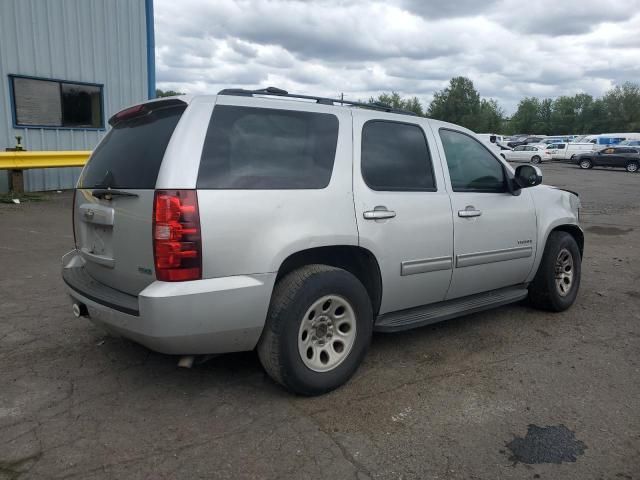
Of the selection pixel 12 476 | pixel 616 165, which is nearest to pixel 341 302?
pixel 12 476

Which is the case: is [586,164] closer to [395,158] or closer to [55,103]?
[55,103]

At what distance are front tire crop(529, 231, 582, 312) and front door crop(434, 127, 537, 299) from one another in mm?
302

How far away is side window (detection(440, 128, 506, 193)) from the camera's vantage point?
4301 mm

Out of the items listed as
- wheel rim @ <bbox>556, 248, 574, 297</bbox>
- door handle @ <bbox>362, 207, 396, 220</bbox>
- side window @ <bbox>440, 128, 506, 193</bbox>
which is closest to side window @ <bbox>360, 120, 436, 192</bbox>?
door handle @ <bbox>362, 207, 396, 220</bbox>

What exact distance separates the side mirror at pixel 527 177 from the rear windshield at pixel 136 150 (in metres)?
2.99

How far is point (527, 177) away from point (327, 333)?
2.43 m

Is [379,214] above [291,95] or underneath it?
underneath

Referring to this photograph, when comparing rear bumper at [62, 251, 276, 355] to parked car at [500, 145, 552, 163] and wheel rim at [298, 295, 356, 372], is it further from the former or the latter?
parked car at [500, 145, 552, 163]

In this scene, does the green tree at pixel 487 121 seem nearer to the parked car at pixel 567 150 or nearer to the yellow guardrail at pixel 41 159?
the parked car at pixel 567 150

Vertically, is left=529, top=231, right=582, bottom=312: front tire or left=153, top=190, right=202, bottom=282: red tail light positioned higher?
left=153, top=190, right=202, bottom=282: red tail light

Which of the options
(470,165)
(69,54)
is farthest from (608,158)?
(470,165)

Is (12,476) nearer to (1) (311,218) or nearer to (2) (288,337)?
(2) (288,337)

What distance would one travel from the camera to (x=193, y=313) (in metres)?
2.89

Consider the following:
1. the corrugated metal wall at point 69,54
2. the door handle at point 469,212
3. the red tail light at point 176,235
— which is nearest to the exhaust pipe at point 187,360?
the red tail light at point 176,235
